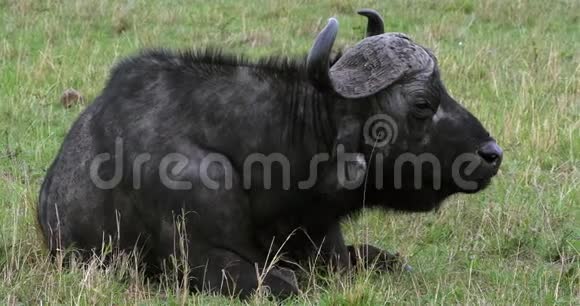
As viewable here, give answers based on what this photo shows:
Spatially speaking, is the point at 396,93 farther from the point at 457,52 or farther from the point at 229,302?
the point at 457,52

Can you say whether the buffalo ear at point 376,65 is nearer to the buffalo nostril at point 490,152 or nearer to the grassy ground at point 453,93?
the buffalo nostril at point 490,152

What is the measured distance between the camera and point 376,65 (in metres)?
5.34

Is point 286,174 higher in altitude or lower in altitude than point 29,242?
higher

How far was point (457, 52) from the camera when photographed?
38.3 feet

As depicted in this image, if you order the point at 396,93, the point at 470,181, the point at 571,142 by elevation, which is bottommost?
the point at 571,142

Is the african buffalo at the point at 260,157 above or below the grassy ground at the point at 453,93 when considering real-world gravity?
above

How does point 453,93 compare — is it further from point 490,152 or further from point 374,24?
point 490,152

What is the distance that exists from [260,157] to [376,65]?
72cm

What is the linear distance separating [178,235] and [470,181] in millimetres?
1484

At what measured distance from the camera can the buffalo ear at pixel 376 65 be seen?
5293 mm

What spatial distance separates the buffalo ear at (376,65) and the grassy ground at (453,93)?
936 mm

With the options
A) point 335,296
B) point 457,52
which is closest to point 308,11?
point 457,52

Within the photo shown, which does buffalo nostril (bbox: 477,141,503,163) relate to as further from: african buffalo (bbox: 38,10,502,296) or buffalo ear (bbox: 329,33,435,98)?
buffalo ear (bbox: 329,33,435,98)

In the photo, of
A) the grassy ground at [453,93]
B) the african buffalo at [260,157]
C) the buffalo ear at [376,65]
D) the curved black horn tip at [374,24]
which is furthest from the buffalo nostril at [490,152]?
the curved black horn tip at [374,24]
